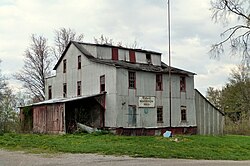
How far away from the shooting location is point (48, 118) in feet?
118

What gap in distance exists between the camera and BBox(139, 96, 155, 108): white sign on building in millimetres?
35722

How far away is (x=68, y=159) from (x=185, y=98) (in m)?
23.6

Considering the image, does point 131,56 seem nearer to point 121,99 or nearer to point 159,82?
point 159,82

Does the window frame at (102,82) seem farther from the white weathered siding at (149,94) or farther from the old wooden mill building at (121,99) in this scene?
the white weathered siding at (149,94)

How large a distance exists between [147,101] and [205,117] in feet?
24.8

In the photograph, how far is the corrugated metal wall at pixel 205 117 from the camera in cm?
3997

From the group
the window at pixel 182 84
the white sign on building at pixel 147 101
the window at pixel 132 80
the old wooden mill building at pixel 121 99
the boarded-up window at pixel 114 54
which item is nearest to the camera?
the old wooden mill building at pixel 121 99

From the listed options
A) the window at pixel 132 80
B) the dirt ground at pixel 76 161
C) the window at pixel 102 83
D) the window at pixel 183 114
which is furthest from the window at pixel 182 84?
the dirt ground at pixel 76 161

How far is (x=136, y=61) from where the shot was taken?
3991 cm

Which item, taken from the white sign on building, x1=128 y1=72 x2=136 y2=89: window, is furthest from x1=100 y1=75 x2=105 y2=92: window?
the white sign on building

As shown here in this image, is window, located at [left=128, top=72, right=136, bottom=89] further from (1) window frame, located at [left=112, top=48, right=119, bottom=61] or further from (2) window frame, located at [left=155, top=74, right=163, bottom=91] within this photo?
(1) window frame, located at [left=112, top=48, right=119, bottom=61]

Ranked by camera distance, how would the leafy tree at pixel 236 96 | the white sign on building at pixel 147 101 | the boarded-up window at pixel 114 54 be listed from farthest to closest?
the leafy tree at pixel 236 96
the boarded-up window at pixel 114 54
the white sign on building at pixel 147 101

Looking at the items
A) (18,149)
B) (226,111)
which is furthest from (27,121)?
(226,111)

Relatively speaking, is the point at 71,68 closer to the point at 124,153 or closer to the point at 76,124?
the point at 76,124
